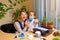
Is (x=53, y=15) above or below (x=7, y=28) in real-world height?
above

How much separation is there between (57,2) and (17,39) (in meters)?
1.14

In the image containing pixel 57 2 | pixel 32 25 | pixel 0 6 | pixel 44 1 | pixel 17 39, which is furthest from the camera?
pixel 44 1

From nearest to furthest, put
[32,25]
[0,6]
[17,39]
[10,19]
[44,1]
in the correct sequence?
[0,6] → [17,39] → [32,25] → [44,1] → [10,19]

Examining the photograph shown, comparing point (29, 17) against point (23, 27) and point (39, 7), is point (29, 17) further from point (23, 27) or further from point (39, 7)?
point (39, 7)

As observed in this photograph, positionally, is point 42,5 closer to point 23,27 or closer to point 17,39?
point 23,27

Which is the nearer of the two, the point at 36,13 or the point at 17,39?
the point at 17,39

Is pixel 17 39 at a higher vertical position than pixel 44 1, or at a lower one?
lower

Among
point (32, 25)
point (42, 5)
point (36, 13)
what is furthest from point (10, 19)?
point (32, 25)

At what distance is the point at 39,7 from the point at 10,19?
745mm

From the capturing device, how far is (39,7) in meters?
2.71

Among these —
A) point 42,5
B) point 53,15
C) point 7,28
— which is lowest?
point 7,28

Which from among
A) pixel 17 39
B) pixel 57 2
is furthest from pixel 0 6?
pixel 57 2

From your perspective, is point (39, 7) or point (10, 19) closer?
point (39, 7)

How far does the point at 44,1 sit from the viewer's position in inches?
103
